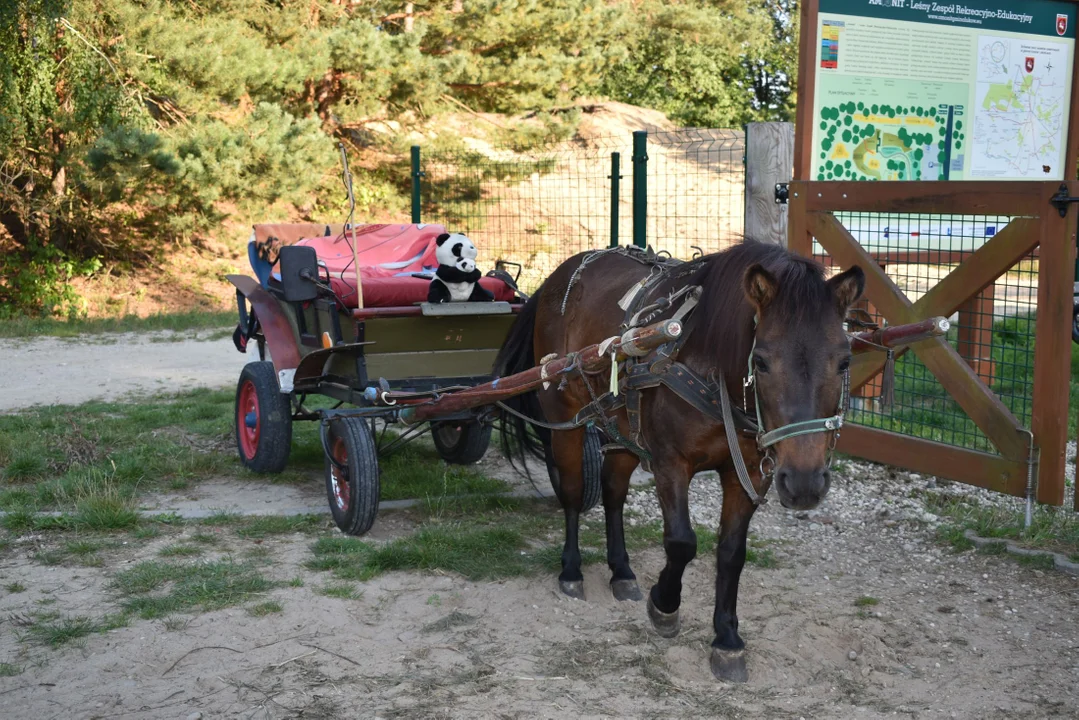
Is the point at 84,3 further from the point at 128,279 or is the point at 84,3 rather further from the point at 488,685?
the point at 488,685

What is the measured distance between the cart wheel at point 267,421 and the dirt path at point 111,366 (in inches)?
63.9

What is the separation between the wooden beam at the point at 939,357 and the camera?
499 centimetres

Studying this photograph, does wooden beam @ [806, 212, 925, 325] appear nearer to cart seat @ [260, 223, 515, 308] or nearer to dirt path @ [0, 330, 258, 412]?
cart seat @ [260, 223, 515, 308]

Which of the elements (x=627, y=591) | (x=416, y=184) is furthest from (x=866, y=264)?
(x=416, y=184)

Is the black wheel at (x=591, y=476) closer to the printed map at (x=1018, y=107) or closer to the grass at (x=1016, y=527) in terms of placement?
the grass at (x=1016, y=527)

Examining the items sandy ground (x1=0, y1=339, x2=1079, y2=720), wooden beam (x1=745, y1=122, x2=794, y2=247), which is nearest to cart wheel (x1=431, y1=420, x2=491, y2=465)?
sandy ground (x1=0, y1=339, x2=1079, y2=720)

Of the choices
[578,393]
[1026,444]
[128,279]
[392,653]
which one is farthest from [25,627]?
[128,279]

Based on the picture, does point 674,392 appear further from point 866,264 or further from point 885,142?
point 885,142

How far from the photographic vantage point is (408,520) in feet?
17.5

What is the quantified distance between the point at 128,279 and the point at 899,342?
46.3 ft

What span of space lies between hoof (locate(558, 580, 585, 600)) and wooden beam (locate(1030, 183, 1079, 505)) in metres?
2.30

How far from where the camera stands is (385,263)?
5.79m

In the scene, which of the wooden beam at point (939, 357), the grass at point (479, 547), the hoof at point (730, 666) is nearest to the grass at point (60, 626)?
the grass at point (479, 547)

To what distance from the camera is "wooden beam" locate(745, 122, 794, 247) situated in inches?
246
